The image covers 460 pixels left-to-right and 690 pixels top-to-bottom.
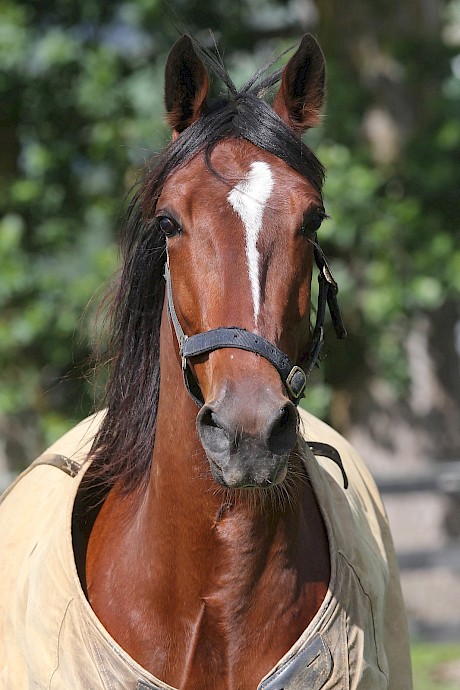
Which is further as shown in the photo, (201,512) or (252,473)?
(201,512)

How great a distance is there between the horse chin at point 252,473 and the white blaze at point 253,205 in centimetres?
33

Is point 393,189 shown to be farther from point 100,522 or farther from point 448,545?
point 100,522

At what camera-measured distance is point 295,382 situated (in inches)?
87.5

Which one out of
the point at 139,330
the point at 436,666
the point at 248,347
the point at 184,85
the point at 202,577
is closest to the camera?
the point at 248,347

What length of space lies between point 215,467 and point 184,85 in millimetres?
1011

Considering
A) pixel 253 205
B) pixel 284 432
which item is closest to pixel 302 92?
pixel 253 205

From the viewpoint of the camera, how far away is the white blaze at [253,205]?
2.20 meters

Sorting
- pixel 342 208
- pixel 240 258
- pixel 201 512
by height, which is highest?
pixel 240 258

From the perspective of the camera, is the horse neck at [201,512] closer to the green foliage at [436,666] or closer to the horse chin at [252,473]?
the horse chin at [252,473]

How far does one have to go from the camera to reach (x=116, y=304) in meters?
2.78

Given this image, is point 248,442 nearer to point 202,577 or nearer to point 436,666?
point 202,577

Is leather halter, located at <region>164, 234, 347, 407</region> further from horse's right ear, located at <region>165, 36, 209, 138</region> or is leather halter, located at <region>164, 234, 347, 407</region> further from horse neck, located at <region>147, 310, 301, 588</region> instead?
horse's right ear, located at <region>165, 36, 209, 138</region>

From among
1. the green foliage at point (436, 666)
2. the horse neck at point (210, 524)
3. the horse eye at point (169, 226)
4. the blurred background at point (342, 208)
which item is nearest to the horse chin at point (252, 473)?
the horse neck at point (210, 524)

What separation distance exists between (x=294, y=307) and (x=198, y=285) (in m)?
0.23
